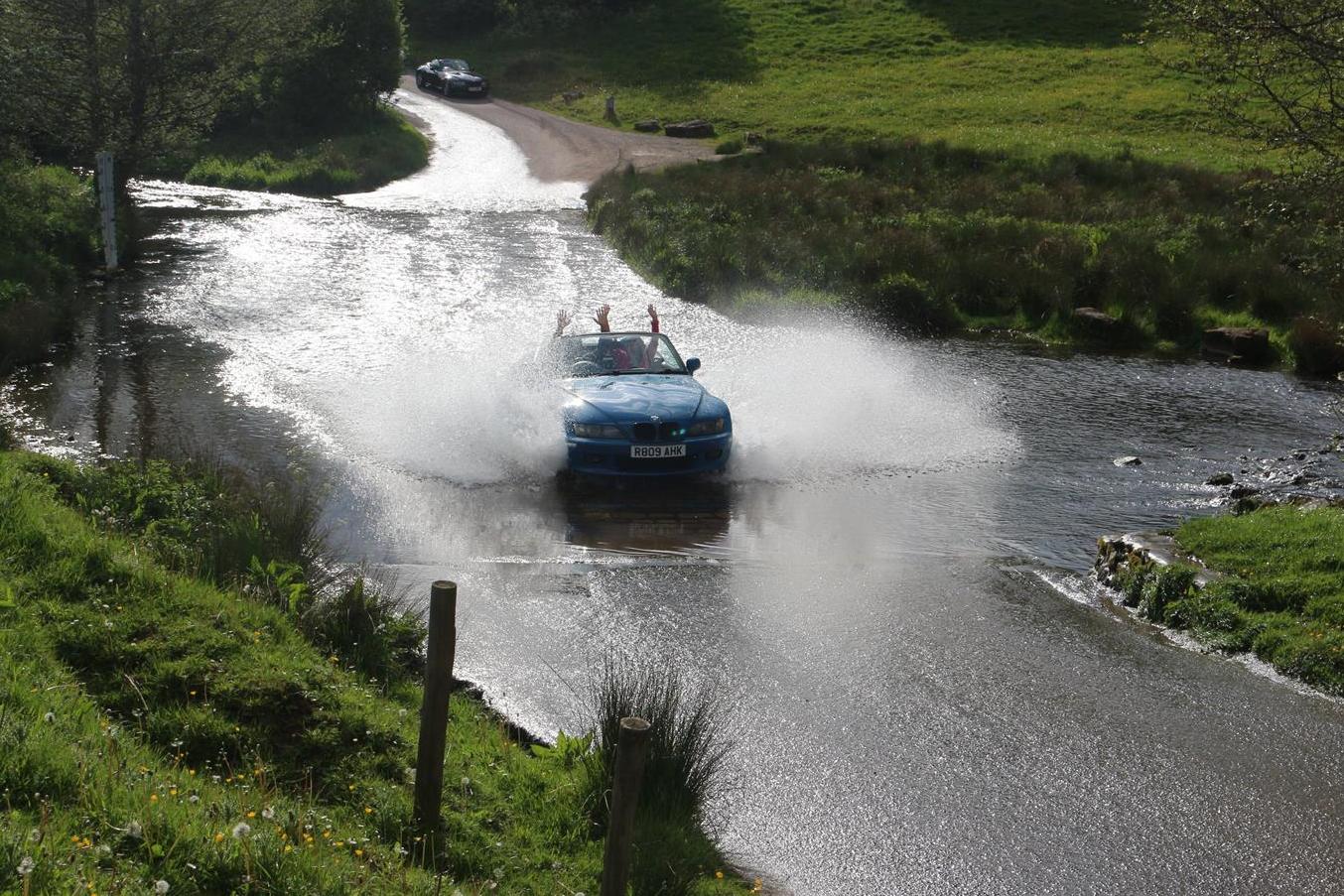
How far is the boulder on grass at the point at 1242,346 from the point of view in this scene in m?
23.0

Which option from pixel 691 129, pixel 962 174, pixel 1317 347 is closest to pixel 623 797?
pixel 1317 347

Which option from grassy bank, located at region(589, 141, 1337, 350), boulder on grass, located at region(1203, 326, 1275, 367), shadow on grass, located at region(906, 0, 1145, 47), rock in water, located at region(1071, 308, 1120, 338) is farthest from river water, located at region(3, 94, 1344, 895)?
shadow on grass, located at region(906, 0, 1145, 47)

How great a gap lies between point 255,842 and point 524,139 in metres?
51.0

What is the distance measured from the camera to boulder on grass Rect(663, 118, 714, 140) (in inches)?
2079

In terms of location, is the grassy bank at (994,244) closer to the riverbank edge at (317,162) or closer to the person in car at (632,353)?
the person in car at (632,353)

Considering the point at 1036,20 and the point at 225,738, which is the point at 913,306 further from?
the point at 1036,20

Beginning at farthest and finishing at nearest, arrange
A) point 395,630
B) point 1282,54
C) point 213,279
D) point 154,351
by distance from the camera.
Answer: point 213,279 → point 154,351 → point 1282,54 → point 395,630

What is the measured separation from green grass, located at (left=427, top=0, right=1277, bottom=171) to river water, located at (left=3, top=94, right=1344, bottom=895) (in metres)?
23.9

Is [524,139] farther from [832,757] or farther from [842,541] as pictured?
[832,757]

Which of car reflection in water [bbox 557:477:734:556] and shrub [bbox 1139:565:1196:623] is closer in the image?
shrub [bbox 1139:565:1196:623]

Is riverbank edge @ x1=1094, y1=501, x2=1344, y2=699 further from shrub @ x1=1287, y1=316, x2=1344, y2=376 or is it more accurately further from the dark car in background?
the dark car in background

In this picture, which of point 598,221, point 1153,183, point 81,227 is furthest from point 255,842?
point 1153,183

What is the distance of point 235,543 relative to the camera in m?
9.43

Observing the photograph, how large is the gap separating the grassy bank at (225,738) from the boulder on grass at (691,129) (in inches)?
1769
